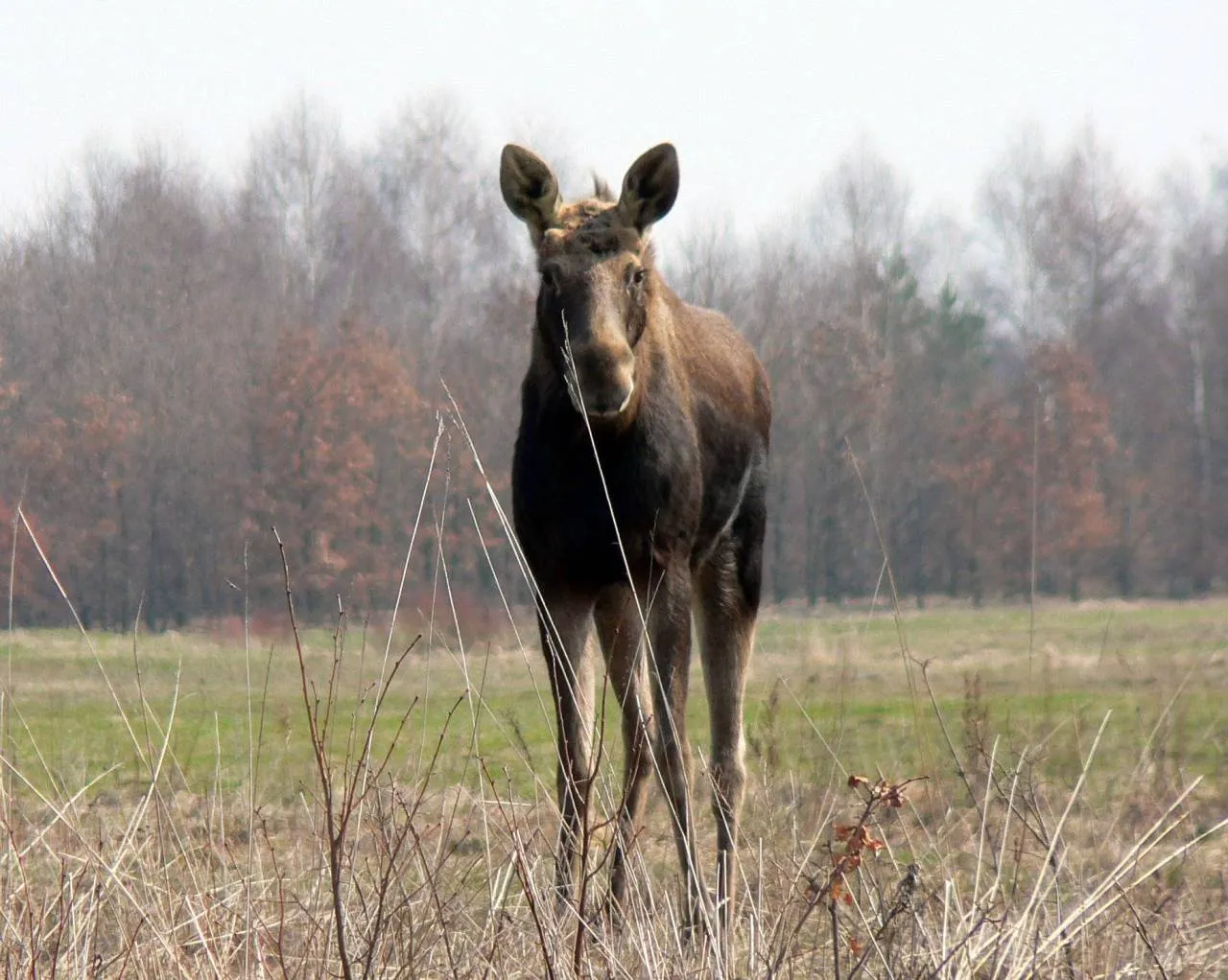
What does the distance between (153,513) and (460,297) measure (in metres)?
13.0

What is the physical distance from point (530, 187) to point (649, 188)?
452 millimetres

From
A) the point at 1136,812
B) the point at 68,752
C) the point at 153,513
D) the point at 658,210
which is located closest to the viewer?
the point at 658,210

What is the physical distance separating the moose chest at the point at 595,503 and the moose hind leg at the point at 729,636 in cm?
86

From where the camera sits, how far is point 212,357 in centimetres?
4016

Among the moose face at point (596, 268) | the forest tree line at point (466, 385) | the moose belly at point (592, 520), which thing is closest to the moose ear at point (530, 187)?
the moose face at point (596, 268)

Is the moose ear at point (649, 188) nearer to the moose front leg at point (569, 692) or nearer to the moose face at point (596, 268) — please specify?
the moose face at point (596, 268)

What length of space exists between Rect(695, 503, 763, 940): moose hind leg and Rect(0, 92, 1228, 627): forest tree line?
22918 mm

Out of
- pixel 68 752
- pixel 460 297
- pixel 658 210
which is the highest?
pixel 460 297

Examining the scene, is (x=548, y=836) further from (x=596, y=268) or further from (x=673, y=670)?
(x=596, y=268)

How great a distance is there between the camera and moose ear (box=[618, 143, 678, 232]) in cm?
596

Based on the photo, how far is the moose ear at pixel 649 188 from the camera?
5.96m

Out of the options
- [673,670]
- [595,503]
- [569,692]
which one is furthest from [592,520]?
[569,692]

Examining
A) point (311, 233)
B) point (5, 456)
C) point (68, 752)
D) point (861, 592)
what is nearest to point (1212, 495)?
point (861, 592)

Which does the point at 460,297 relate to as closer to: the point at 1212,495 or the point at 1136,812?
the point at 1212,495
